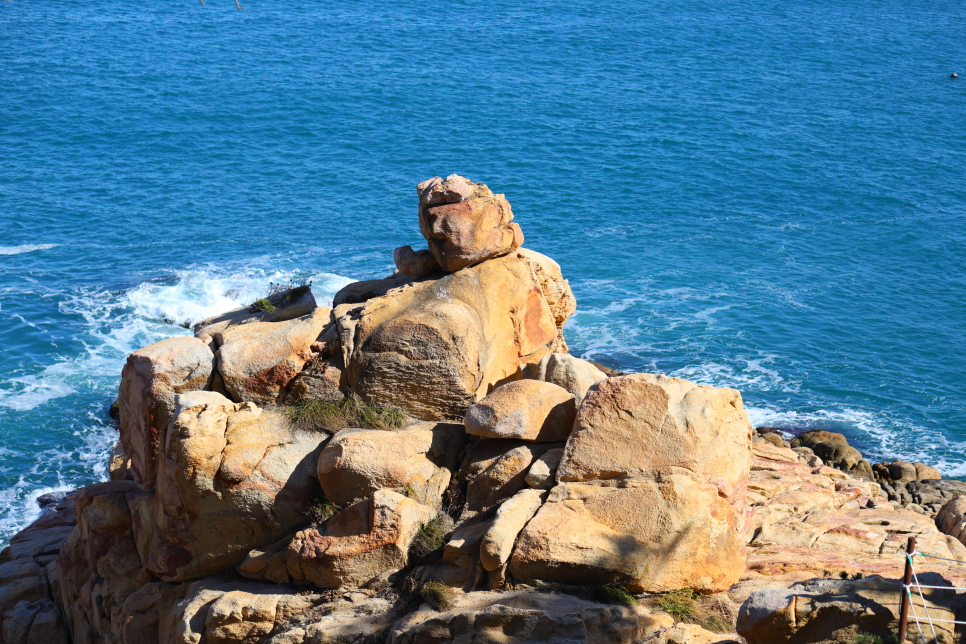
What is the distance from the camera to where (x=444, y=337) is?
17078 mm

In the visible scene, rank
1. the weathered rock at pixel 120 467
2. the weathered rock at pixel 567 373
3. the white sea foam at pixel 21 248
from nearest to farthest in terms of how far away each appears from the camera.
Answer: the weathered rock at pixel 567 373 < the weathered rock at pixel 120 467 < the white sea foam at pixel 21 248

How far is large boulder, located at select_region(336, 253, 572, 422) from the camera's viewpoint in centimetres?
1714

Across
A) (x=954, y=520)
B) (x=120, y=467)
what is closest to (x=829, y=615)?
(x=954, y=520)

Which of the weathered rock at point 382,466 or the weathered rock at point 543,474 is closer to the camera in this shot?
the weathered rock at point 543,474

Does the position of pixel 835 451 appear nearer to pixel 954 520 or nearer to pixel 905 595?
pixel 954 520

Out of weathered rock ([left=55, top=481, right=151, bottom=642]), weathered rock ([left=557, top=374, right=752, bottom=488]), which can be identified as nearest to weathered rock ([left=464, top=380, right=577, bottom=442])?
weathered rock ([left=557, top=374, right=752, bottom=488])

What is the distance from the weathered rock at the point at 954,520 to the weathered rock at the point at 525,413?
332 inches

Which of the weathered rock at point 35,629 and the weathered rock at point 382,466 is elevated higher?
the weathered rock at point 382,466

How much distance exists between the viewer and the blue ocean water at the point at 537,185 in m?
36.3

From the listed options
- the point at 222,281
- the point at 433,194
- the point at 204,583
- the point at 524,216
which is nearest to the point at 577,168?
the point at 524,216

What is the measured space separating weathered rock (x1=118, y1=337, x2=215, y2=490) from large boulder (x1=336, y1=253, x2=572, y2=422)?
283cm

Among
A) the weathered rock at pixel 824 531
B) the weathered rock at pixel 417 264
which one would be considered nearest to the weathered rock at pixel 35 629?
the weathered rock at pixel 417 264

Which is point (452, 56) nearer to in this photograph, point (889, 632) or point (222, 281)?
point (222, 281)

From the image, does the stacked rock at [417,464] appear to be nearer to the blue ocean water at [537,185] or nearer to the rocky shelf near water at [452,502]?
the rocky shelf near water at [452,502]
